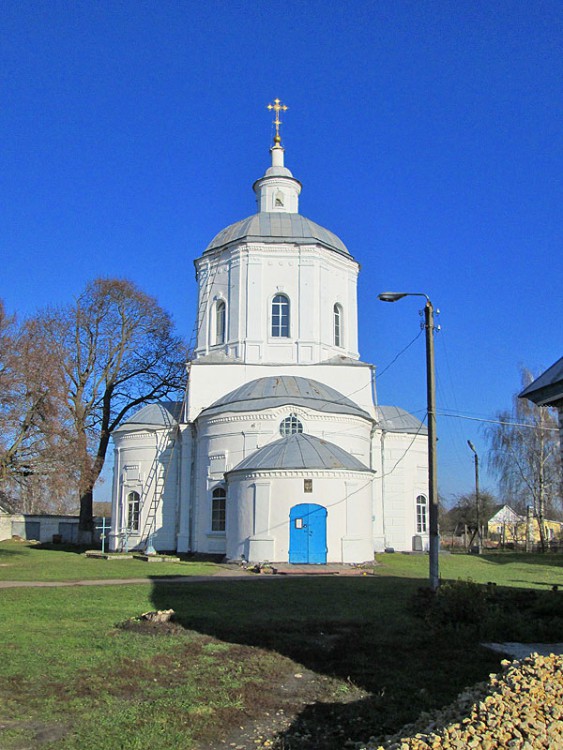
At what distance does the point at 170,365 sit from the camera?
132 ft

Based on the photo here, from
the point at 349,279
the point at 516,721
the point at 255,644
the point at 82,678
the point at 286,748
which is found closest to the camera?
the point at 516,721

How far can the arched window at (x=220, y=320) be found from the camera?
32094 mm

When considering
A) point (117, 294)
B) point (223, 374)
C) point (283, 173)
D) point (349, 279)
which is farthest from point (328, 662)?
point (117, 294)

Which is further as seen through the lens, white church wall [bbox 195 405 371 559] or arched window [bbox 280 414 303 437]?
arched window [bbox 280 414 303 437]

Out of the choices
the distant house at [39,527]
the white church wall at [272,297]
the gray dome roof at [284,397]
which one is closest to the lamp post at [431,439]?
the gray dome roof at [284,397]

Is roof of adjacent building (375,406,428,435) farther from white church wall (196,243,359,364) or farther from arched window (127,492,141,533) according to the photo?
arched window (127,492,141,533)

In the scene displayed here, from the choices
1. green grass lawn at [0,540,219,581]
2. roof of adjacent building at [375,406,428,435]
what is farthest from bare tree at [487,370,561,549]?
green grass lawn at [0,540,219,581]

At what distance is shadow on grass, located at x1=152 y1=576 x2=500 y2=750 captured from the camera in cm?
658

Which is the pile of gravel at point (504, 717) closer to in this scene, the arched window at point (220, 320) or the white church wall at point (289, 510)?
the white church wall at point (289, 510)

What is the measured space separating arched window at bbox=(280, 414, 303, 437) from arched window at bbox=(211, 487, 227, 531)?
124 inches

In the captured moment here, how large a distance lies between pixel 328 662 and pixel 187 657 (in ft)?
5.67

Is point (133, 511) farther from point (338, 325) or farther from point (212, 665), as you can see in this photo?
point (212, 665)

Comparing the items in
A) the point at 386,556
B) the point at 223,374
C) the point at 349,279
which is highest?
the point at 349,279

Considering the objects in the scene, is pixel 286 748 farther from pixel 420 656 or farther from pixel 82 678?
pixel 420 656
